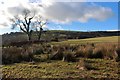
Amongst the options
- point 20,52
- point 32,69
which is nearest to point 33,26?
point 20,52

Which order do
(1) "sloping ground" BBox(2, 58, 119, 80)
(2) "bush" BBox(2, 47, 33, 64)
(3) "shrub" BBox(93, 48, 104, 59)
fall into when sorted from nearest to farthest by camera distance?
1. (1) "sloping ground" BBox(2, 58, 119, 80)
2. (2) "bush" BBox(2, 47, 33, 64)
3. (3) "shrub" BBox(93, 48, 104, 59)

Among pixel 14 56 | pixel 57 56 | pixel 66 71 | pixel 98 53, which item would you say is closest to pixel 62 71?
pixel 66 71

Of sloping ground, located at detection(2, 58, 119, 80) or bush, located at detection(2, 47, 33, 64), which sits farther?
bush, located at detection(2, 47, 33, 64)

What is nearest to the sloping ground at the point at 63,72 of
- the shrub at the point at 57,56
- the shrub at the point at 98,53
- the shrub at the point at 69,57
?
the shrub at the point at 69,57

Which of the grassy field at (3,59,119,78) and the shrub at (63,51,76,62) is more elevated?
the shrub at (63,51,76,62)

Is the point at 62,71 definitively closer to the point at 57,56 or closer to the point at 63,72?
the point at 63,72

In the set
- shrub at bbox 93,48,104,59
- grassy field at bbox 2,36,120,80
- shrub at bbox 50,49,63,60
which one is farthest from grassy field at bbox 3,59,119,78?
shrub at bbox 93,48,104,59

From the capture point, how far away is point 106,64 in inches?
451

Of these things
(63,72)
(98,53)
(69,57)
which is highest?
(98,53)

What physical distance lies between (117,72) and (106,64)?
173cm

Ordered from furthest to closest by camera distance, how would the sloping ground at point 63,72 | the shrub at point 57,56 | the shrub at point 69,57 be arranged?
the shrub at point 57,56, the shrub at point 69,57, the sloping ground at point 63,72

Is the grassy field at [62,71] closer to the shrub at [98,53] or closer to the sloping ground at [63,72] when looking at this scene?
the sloping ground at [63,72]

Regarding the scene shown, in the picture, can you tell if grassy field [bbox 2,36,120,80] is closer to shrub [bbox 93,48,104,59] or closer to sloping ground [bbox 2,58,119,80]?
sloping ground [bbox 2,58,119,80]

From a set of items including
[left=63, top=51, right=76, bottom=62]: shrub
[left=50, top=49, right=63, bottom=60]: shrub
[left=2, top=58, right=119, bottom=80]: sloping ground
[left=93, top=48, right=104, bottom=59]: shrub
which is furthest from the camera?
[left=93, top=48, right=104, bottom=59]: shrub
